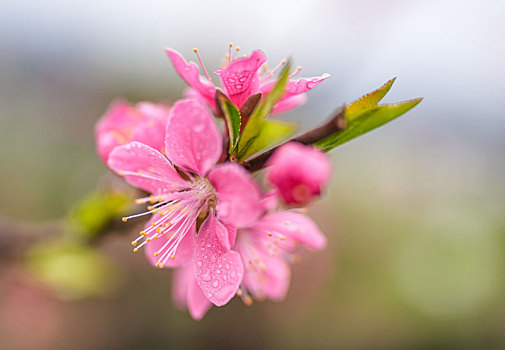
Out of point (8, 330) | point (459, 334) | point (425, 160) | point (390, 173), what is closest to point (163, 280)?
point (8, 330)

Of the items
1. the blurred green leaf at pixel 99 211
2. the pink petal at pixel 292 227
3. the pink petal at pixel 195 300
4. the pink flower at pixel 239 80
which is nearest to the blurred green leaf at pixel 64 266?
the blurred green leaf at pixel 99 211

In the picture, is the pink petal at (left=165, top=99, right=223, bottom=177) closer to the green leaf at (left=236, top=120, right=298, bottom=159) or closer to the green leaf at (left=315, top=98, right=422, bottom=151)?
the green leaf at (left=236, top=120, right=298, bottom=159)

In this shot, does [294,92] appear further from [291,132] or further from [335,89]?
[335,89]

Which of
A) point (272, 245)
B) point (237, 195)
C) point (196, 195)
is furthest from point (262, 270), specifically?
point (237, 195)

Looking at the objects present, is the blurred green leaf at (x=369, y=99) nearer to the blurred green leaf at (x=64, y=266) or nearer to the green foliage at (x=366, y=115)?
the green foliage at (x=366, y=115)

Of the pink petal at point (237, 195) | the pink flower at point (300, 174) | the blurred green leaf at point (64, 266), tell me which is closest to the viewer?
the pink flower at point (300, 174)

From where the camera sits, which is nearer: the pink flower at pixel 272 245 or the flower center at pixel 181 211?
the flower center at pixel 181 211

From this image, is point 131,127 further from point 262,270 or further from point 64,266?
point 64,266
